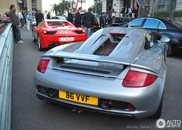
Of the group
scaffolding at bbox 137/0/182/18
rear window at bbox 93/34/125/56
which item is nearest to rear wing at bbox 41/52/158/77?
rear window at bbox 93/34/125/56

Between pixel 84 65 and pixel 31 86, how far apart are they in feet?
5.74

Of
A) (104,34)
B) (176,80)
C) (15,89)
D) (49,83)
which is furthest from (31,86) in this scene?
(176,80)

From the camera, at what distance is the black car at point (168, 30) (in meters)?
6.03

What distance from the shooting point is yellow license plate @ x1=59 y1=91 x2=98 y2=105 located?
7.06 ft

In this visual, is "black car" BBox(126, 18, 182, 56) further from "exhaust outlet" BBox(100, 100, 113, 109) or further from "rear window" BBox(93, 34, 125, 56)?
"exhaust outlet" BBox(100, 100, 113, 109)

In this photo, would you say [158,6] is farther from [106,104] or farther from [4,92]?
[4,92]

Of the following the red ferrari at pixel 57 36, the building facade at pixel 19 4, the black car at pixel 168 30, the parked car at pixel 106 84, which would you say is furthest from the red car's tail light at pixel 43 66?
the building facade at pixel 19 4

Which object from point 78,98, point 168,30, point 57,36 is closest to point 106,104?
point 78,98

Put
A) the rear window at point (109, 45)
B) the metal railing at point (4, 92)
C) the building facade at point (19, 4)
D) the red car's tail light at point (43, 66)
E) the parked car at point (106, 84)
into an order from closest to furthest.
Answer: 1. the metal railing at point (4, 92)
2. the parked car at point (106, 84)
3. the red car's tail light at point (43, 66)
4. the rear window at point (109, 45)
5. the building facade at point (19, 4)

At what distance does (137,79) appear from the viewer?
210cm

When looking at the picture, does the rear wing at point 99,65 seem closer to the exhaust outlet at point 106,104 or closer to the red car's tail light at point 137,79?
the red car's tail light at point 137,79

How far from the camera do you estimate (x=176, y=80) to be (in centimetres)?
418

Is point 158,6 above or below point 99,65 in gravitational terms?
above

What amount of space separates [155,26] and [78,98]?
17.7ft
